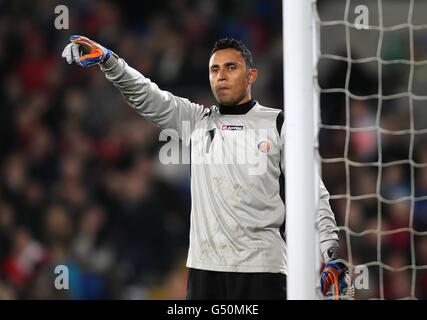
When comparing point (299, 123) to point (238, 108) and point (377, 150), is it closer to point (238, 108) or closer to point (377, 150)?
point (238, 108)

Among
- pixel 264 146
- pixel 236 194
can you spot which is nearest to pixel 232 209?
pixel 236 194

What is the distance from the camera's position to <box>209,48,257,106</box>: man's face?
3381mm

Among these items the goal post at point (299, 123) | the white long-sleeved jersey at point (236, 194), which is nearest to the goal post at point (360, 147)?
the goal post at point (299, 123)

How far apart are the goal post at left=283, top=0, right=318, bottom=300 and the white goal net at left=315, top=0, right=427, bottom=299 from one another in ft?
4.74

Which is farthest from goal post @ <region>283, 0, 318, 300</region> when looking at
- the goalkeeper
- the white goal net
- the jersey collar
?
the white goal net

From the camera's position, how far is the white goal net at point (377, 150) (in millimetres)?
4773

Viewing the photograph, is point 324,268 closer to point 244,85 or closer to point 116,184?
point 244,85

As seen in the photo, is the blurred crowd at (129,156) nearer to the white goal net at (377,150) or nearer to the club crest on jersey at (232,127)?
the white goal net at (377,150)

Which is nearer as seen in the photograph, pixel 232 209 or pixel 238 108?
pixel 232 209

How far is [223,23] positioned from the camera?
263 inches

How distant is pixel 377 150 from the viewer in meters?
5.32

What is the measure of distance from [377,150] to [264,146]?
2.15m

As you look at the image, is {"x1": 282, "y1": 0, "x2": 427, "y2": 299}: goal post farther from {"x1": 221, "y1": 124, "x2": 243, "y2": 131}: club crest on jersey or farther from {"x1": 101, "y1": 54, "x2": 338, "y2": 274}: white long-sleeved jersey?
{"x1": 221, "y1": 124, "x2": 243, "y2": 131}: club crest on jersey

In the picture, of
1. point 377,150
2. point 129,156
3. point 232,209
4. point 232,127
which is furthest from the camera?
point 129,156
